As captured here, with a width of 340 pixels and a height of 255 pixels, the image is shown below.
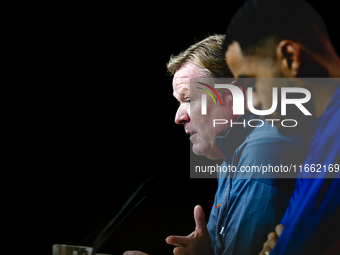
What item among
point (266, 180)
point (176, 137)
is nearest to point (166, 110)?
point (176, 137)

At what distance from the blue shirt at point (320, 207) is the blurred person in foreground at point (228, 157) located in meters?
0.11

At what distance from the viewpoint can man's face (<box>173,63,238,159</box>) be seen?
121cm

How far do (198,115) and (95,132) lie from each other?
0.65 m

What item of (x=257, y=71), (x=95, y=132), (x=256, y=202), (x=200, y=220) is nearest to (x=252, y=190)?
(x=256, y=202)

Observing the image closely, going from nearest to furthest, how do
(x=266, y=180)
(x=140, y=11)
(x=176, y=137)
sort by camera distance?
(x=266, y=180)
(x=176, y=137)
(x=140, y=11)

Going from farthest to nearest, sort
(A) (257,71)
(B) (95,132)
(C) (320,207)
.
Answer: (B) (95,132), (A) (257,71), (C) (320,207)

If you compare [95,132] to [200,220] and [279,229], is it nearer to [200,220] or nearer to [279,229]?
[200,220]

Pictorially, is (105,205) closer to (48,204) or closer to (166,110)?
(48,204)

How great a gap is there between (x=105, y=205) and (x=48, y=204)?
1.21ft

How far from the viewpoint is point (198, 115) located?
1.25 meters

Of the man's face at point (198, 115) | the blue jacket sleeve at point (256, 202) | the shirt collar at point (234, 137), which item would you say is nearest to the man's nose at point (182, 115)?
the man's face at point (198, 115)

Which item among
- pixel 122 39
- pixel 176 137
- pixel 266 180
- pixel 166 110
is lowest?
pixel 266 180

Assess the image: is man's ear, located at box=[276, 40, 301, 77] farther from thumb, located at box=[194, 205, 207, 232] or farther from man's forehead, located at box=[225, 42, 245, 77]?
thumb, located at box=[194, 205, 207, 232]

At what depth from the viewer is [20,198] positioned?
1741mm
